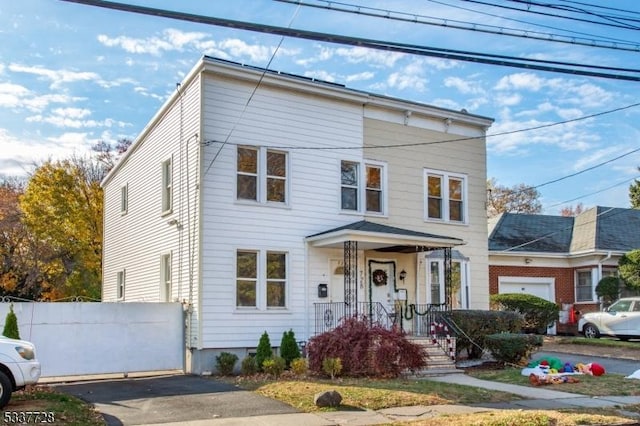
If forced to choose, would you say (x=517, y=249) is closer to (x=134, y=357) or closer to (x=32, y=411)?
(x=134, y=357)

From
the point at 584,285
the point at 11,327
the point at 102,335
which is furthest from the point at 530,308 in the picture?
the point at 11,327

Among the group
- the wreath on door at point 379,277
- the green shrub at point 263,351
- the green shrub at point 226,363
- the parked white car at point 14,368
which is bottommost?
the green shrub at point 226,363

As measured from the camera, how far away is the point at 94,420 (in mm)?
9938

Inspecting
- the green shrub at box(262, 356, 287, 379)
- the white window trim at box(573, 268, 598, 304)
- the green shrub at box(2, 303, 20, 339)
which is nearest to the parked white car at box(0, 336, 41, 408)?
the green shrub at box(2, 303, 20, 339)

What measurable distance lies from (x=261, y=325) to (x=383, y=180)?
5.88 m

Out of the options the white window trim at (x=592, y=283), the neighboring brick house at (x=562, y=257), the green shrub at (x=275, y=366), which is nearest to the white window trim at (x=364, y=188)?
the green shrub at (x=275, y=366)

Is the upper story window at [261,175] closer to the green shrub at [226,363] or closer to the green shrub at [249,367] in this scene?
the green shrub at [226,363]

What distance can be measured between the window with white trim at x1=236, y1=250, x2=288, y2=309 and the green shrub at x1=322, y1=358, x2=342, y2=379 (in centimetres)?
321

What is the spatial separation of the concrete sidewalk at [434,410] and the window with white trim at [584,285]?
1632cm

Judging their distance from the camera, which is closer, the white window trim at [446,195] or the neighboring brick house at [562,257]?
the white window trim at [446,195]

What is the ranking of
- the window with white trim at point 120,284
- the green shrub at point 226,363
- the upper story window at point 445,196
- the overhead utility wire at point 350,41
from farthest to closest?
the window with white trim at point 120,284
the upper story window at point 445,196
the green shrub at point 226,363
the overhead utility wire at point 350,41

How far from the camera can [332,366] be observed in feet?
47.5

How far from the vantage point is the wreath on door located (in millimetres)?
19234

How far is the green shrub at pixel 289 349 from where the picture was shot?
52.8ft
